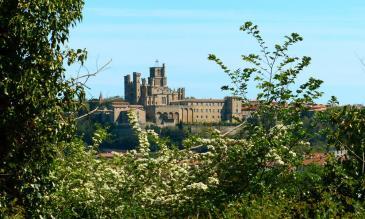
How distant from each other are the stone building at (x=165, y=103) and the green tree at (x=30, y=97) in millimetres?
116623

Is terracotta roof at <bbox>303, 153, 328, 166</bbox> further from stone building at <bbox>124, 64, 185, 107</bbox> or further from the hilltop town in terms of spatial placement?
stone building at <bbox>124, 64, 185, 107</bbox>

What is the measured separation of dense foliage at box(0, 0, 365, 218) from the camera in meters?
10.8

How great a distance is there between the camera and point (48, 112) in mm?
10992

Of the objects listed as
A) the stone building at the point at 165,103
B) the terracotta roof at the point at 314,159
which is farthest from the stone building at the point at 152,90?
the terracotta roof at the point at 314,159

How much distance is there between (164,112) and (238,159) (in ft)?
430

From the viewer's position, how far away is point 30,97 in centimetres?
1070

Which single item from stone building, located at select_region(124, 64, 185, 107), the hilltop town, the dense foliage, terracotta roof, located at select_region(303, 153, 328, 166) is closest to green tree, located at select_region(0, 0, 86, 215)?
the dense foliage

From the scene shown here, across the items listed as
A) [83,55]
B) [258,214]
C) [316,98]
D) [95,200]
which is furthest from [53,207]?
[316,98]

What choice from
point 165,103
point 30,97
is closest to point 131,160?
point 30,97

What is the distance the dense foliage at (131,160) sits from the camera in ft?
35.6

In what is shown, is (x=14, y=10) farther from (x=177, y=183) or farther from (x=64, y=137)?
(x=177, y=183)

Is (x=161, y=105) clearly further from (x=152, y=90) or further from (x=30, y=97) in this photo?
(x=30, y=97)

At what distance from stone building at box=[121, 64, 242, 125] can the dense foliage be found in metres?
115

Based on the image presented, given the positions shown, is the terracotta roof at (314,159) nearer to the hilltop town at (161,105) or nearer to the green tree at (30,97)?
the green tree at (30,97)
